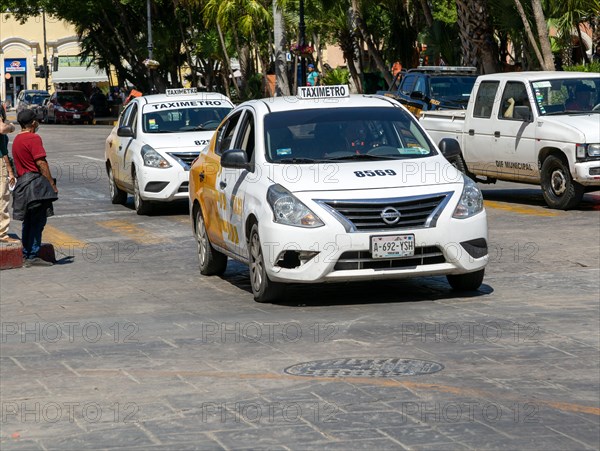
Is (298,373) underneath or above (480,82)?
underneath

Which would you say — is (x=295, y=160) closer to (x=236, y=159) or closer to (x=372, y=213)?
(x=236, y=159)

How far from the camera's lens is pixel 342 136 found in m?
12.1

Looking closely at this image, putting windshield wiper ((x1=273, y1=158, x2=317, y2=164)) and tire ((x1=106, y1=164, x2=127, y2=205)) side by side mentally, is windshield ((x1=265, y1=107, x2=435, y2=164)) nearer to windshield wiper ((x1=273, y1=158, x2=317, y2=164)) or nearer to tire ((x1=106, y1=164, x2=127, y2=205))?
windshield wiper ((x1=273, y1=158, x2=317, y2=164))

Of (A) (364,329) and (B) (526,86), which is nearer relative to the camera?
(A) (364,329)

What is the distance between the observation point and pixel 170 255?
1533cm

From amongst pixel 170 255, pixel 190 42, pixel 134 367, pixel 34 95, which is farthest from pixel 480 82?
pixel 34 95

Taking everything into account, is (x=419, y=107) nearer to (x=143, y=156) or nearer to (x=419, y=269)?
(x=143, y=156)

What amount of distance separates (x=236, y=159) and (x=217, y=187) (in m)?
1.00

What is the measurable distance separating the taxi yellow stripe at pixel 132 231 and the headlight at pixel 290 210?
18.8ft

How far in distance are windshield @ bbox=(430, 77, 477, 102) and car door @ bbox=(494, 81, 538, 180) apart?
6685 millimetres

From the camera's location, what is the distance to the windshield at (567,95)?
18828 millimetres

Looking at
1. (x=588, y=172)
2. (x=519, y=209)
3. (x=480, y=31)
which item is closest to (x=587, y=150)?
(x=588, y=172)

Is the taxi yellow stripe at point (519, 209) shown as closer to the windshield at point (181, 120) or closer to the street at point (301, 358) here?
the street at point (301, 358)

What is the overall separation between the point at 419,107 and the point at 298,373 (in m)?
18.4
